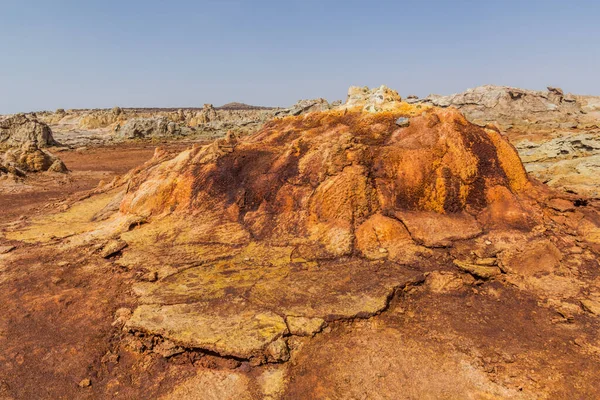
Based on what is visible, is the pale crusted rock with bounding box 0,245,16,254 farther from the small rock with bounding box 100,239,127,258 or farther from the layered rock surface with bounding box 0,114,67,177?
the layered rock surface with bounding box 0,114,67,177

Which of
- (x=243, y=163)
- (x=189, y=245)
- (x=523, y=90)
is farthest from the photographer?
(x=523, y=90)

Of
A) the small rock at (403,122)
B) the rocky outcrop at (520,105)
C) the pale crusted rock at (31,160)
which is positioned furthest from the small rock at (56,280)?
the rocky outcrop at (520,105)

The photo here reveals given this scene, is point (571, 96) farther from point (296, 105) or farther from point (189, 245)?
point (189, 245)

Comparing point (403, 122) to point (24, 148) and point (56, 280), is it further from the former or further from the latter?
point (24, 148)

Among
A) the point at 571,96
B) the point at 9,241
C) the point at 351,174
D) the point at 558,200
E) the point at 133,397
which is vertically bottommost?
the point at 133,397

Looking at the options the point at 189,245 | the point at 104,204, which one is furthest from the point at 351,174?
the point at 104,204

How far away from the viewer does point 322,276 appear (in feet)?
18.0

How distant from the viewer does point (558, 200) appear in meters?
6.84

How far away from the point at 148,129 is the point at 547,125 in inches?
1373

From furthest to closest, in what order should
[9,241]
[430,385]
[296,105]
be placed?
[296,105], [9,241], [430,385]

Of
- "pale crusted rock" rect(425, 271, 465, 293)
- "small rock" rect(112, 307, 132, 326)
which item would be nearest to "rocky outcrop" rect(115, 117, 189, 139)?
"small rock" rect(112, 307, 132, 326)

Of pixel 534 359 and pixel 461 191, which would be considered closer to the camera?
pixel 534 359

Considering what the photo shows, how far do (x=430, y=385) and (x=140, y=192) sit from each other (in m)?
6.65

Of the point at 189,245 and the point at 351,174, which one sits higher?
the point at 351,174
